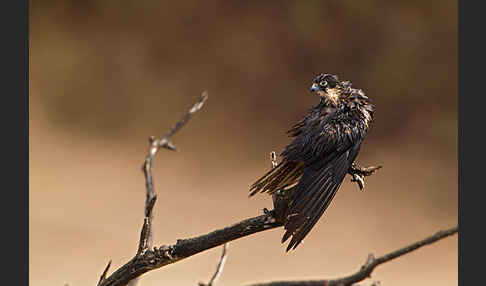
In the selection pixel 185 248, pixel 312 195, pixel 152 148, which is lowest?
pixel 185 248

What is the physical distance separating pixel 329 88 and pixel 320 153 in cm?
37

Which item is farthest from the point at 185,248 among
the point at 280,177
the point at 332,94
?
the point at 332,94

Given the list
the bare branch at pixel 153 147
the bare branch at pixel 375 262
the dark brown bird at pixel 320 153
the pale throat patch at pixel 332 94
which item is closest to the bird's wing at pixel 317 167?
the dark brown bird at pixel 320 153

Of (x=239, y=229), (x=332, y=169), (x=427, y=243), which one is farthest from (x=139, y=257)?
(x=427, y=243)

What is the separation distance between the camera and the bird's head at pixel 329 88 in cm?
249

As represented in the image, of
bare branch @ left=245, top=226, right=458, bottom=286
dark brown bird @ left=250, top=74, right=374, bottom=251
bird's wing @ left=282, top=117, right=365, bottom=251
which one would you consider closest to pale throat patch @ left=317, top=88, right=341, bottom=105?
dark brown bird @ left=250, top=74, right=374, bottom=251

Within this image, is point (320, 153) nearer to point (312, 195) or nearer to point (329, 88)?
point (312, 195)

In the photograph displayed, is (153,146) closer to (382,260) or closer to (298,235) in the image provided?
(298,235)

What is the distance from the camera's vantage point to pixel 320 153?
7.48 ft

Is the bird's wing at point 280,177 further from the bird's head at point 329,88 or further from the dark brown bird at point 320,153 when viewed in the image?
the bird's head at point 329,88

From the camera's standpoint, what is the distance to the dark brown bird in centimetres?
207

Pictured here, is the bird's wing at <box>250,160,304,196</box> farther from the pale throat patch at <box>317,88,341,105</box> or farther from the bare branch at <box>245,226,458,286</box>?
the bare branch at <box>245,226,458,286</box>

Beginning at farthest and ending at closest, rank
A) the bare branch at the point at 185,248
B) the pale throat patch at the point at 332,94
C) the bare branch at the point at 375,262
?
the pale throat patch at the point at 332,94
the bare branch at the point at 185,248
the bare branch at the point at 375,262

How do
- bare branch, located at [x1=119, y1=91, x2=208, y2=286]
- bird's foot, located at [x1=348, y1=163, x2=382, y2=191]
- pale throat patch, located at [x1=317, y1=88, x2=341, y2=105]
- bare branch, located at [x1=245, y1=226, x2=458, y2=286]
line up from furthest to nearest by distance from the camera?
bare branch, located at [x1=119, y1=91, x2=208, y2=286] → pale throat patch, located at [x1=317, y1=88, x2=341, y2=105] → bird's foot, located at [x1=348, y1=163, x2=382, y2=191] → bare branch, located at [x1=245, y1=226, x2=458, y2=286]
